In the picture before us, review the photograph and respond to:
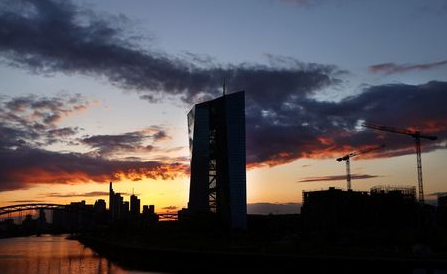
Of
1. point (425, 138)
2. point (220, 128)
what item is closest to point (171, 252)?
point (220, 128)

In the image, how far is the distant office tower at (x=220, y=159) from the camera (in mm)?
174000

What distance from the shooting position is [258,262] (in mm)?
83562

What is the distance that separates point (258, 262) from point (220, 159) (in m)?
99.4

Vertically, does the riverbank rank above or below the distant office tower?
below

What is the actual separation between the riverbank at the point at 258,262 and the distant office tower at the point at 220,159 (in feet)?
188

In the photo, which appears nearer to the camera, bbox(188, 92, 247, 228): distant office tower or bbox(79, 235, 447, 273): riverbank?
bbox(79, 235, 447, 273): riverbank

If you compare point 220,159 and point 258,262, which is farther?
point 220,159

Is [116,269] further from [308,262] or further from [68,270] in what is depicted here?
[308,262]

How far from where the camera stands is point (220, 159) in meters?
182

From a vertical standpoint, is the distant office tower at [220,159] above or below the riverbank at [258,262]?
above

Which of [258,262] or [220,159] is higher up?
[220,159]

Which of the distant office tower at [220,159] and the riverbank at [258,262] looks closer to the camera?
the riverbank at [258,262]

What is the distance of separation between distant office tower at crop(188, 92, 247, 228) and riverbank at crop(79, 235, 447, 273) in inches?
2261

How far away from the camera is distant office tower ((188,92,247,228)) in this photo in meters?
174
